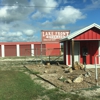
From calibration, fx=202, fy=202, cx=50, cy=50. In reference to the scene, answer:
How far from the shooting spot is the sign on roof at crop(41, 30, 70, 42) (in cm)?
2277

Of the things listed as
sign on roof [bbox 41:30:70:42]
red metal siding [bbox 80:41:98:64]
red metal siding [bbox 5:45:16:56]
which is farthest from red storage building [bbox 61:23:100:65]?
red metal siding [bbox 5:45:16:56]

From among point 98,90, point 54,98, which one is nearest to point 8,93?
point 54,98

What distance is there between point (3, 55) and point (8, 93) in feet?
121

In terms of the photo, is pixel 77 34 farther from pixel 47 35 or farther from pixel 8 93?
pixel 8 93

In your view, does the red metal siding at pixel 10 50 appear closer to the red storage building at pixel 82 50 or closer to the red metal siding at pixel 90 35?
the red storage building at pixel 82 50

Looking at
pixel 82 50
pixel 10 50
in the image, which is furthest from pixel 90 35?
pixel 10 50

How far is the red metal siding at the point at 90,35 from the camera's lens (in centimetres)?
1602

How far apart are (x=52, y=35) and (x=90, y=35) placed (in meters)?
7.83

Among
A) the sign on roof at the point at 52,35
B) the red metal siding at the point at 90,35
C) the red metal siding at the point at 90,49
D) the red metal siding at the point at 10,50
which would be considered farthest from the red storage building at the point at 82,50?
the red metal siding at the point at 10,50

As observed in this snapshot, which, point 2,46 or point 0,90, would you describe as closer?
point 0,90

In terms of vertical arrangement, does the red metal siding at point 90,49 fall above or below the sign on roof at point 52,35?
below

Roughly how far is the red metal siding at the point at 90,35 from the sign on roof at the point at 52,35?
6967mm

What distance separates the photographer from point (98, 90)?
25.6 ft

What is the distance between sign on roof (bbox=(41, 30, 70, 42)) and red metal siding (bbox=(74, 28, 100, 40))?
6.97m
